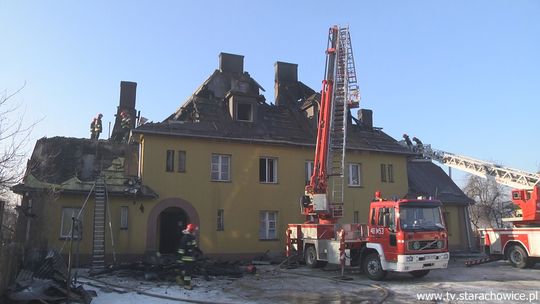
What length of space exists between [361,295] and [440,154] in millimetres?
25022

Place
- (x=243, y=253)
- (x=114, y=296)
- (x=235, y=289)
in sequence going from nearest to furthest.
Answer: (x=114, y=296), (x=235, y=289), (x=243, y=253)

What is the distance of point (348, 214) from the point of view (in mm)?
24594

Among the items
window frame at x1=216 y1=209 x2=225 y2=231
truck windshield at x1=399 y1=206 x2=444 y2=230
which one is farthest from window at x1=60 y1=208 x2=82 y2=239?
truck windshield at x1=399 y1=206 x2=444 y2=230

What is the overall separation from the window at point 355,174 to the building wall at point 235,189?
1.56 feet

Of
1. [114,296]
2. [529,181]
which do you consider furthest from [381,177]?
[114,296]

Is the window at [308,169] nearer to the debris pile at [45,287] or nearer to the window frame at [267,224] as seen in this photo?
the window frame at [267,224]

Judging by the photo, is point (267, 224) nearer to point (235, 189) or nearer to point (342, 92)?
point (235, 189)

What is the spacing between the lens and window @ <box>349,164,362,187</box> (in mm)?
25250

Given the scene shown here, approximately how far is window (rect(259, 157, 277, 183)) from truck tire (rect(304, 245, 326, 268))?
16.6ft

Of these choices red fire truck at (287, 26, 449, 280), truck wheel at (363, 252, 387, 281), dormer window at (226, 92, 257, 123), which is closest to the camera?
red fire truck at (287, 26, 449, 280)

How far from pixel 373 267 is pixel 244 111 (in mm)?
12087

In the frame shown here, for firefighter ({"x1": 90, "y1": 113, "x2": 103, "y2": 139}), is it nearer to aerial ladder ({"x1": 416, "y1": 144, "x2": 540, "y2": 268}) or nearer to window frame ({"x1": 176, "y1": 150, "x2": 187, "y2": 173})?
window frame ({"x1": 176, "y1": 150, "x2": 187, "y2": 173})

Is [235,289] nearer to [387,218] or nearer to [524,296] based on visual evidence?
[387,218]

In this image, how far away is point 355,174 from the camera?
25.4 metres
